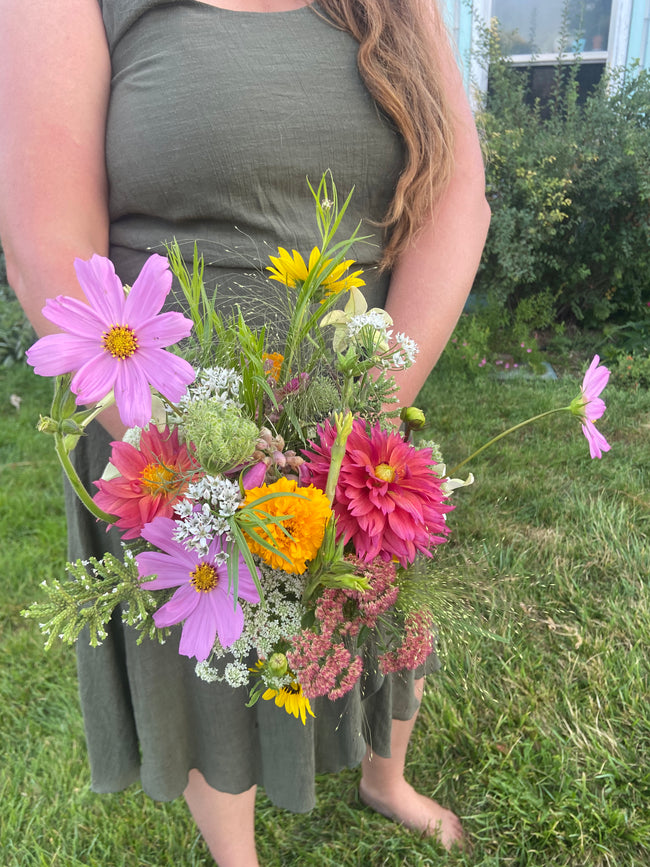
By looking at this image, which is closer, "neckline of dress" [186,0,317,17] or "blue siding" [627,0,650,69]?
"neckline of dress" [186,0,317,17]

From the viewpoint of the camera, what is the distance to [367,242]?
108 centimetres

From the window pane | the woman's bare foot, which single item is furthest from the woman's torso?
the window pane

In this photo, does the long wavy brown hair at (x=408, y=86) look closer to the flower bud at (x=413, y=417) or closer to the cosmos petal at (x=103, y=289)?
the flower bud at (x=413, y=417)

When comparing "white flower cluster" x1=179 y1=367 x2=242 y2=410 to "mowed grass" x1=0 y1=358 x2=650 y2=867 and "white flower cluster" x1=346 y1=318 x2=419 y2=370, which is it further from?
"mowed grass" x1=0 y1=358 x2=650 y2=867

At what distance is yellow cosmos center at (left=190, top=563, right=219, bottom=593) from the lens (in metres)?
0.53

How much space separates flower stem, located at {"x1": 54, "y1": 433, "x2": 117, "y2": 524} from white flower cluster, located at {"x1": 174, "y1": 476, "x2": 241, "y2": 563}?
85mm

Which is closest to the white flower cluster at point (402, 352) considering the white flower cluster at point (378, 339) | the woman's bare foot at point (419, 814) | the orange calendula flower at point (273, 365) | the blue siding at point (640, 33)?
the white flower cluster at point (378, 339)

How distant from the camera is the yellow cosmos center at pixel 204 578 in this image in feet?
1.75

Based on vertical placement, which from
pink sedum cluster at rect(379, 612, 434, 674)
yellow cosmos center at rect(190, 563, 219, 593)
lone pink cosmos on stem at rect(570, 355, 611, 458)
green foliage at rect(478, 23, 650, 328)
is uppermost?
lone pink cosmos on stem at rect(570, 355, 611, 458)

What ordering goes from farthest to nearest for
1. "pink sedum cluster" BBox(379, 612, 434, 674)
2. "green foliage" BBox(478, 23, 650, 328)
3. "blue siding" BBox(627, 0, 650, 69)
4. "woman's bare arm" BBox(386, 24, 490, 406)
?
"blue siding" BBox(627, 0, 650, 69), "green foliage" BBox(478, 23, 650, 328), "woman's bare arm" BBox(386, 24, 490, 406), "pink sedum cluster" BBox(379, 612, 434, 674)

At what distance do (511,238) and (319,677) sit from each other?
4.07m

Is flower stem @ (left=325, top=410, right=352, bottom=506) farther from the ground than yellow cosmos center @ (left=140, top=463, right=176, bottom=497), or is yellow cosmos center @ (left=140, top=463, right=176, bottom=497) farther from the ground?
flower stem @ (left=325, top=410, right=352, bottom=506)

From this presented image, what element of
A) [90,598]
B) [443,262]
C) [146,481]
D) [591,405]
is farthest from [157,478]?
[443,262]

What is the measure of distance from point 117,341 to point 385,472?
0.24m
